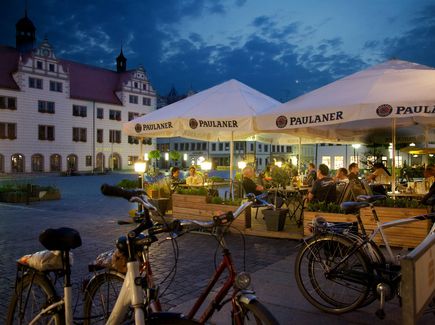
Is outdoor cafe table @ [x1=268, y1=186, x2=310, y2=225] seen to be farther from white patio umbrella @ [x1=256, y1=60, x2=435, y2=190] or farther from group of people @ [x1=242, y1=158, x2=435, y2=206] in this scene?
white patio umbrella @ [x1=256, y1=60, x2=435, y2=190]

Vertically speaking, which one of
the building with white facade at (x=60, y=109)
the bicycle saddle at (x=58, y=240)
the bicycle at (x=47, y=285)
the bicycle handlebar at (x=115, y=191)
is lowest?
the bicycle at (x=47, y=285)

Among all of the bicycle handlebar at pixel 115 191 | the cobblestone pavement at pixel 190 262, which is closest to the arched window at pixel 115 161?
the cobblestone pavement at pixel 190 262

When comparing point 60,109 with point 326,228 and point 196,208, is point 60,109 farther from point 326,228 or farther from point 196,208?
point 326,228

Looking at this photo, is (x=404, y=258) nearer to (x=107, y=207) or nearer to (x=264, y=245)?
(x=264, y=245)

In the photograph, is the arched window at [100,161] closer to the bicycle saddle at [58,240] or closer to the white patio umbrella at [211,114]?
the white patio umbrella at [211,114]

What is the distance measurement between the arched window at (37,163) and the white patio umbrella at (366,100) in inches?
1821

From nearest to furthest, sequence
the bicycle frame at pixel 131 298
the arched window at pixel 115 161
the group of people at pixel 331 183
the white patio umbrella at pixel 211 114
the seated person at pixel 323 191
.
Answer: the bicycle frame at pixel 131 298, the group of people at pixel 331 183, the seated person at pixel 323 191, the white patio umbrella at pixel 211 114, the arched window at pixel 115 161

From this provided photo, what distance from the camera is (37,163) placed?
1987 inches

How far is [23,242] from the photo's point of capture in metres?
8.97

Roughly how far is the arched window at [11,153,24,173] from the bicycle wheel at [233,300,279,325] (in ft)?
165

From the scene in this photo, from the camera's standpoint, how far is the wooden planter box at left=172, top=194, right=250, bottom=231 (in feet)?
32.2

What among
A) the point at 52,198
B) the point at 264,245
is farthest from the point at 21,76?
the point at 264,245

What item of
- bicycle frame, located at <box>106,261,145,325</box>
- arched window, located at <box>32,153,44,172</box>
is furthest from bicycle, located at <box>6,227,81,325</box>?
arched window, located at <box>32,153,44,172</box>

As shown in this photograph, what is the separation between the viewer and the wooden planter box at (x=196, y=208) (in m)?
9.81
